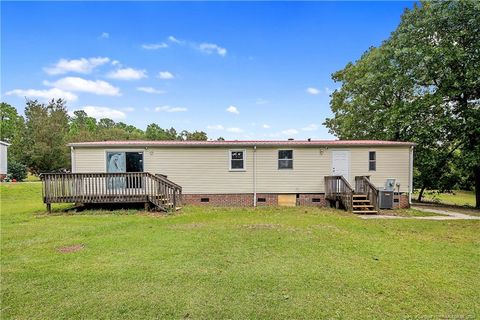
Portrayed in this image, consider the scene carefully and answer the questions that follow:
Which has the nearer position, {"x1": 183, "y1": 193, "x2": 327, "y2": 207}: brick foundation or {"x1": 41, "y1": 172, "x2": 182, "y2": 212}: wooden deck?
{"x1": 41, "y1": 172, "x2": 182, "y2": 212}: wooden deck

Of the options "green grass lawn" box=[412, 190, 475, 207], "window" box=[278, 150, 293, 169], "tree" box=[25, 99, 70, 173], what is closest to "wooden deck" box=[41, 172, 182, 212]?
"window" box=[278, 150, 293, 169]

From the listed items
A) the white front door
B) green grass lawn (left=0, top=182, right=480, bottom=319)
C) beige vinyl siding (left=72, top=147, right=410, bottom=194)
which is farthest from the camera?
the white front door

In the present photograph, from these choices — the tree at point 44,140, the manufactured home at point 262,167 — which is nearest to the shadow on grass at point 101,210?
the manufactured home at point 262,167

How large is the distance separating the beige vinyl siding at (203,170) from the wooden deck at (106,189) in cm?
160

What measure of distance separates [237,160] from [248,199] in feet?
6.06

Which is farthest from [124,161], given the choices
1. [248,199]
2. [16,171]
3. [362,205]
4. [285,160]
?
[16,171]

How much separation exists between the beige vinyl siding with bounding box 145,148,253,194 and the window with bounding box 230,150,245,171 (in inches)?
7.1

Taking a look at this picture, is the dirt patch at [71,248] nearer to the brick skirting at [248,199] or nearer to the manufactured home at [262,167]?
the manufactured home at [262,167]

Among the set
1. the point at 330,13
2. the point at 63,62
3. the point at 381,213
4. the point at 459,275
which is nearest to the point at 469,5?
the point at 330,13

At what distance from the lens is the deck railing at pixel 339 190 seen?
1113 cm

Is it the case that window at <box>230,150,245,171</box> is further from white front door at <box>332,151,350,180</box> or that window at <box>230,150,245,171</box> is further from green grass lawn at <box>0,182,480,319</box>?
green grass lawn at <box>0,182,480,319</box>

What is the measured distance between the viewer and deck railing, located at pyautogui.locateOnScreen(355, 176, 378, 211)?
1091 cm

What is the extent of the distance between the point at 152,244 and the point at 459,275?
5.55 metres

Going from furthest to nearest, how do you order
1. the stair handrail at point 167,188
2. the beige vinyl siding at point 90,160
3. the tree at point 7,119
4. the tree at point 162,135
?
1. the tree at point 162,135
2. the tree at point 7,119
3. the beige vinyl siding at point 90,160
4. the stair handrail at point 167,188
